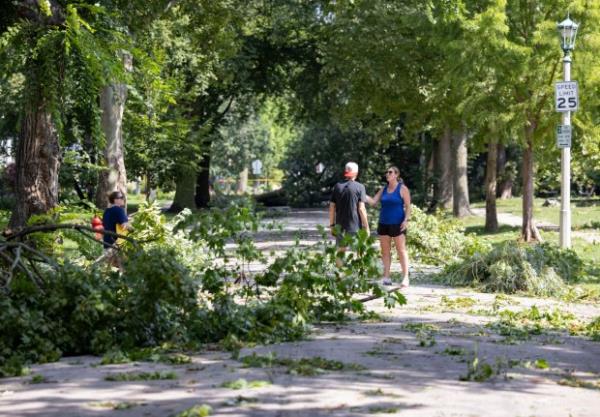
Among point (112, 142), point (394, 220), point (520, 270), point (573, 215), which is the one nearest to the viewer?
point (394, 220)

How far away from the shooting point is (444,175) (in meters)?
38.5

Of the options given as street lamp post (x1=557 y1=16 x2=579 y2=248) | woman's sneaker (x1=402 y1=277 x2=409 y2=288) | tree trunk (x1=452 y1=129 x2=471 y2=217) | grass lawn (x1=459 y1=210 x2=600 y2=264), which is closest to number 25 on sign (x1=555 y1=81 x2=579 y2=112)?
street lamp post (x1=557 y1=16 x2=579 y2=248)

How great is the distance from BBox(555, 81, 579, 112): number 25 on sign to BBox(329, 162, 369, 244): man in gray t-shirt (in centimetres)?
581

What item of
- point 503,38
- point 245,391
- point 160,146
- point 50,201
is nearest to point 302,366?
point 245,391

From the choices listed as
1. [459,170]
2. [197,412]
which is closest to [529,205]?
[459,170]

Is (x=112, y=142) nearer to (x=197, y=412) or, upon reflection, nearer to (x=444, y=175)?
(x=197, y=412)

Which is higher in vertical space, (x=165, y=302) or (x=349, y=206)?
(x=349, y=206)

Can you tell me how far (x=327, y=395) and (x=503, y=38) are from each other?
16.7 meters

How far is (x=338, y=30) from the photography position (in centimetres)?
2936

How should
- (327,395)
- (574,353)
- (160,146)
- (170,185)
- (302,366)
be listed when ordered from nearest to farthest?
(327,395) → (302,366) → (574,353) → (160,146) → (170,185)

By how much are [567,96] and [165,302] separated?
1179 cm

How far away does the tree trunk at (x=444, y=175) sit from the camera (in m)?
38.1

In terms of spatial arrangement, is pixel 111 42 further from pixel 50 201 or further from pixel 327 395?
pixel 327 395

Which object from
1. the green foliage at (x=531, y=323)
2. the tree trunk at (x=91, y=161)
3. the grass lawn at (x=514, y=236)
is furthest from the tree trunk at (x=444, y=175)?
the green foliage at (x=531, y=323)
